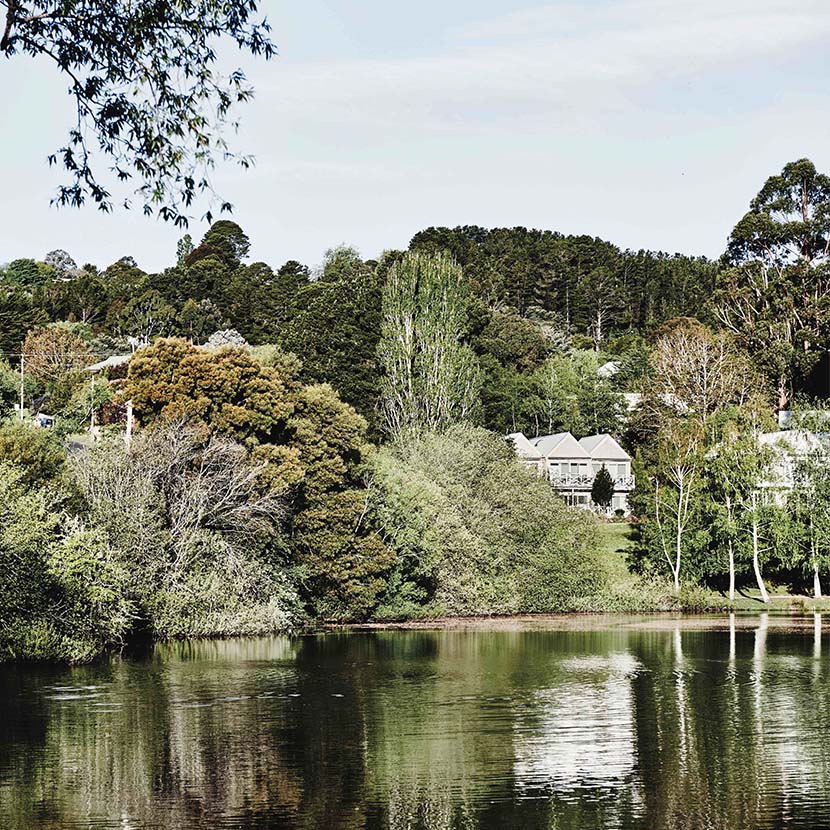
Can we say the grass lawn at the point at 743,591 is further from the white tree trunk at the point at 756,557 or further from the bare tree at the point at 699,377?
the bare tree at the point at 699,377

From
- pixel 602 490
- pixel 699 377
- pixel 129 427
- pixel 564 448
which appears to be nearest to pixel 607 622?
pixel 129 427

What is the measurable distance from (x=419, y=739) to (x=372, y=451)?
27.6m

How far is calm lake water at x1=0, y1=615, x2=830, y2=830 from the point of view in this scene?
64.9 feet

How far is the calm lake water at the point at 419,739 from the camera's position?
64.9 ft

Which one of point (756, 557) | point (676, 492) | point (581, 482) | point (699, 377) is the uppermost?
point (699, 377)

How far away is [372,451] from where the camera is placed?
2088 inches

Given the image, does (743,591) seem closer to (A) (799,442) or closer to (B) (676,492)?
(B) (676,492)

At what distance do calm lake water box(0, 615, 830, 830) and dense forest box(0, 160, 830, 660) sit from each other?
134 inches

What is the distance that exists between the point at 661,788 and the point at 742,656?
2051 cm

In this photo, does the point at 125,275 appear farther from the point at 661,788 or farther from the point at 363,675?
the point at 661,788

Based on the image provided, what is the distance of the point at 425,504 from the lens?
5441cm

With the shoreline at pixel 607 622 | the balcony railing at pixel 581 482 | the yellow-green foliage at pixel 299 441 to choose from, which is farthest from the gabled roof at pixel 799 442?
the yellow-green foliage at pixel 299 441

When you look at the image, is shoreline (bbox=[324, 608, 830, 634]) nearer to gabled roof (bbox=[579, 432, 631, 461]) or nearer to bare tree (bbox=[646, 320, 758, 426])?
bare tree (bbox=[646, 320, 758, 426])

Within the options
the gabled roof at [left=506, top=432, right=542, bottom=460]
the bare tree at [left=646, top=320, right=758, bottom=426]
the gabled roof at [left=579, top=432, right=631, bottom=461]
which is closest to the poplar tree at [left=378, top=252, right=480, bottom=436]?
the gabled roof at [left=506, top=432, right=542, bottom=460]
